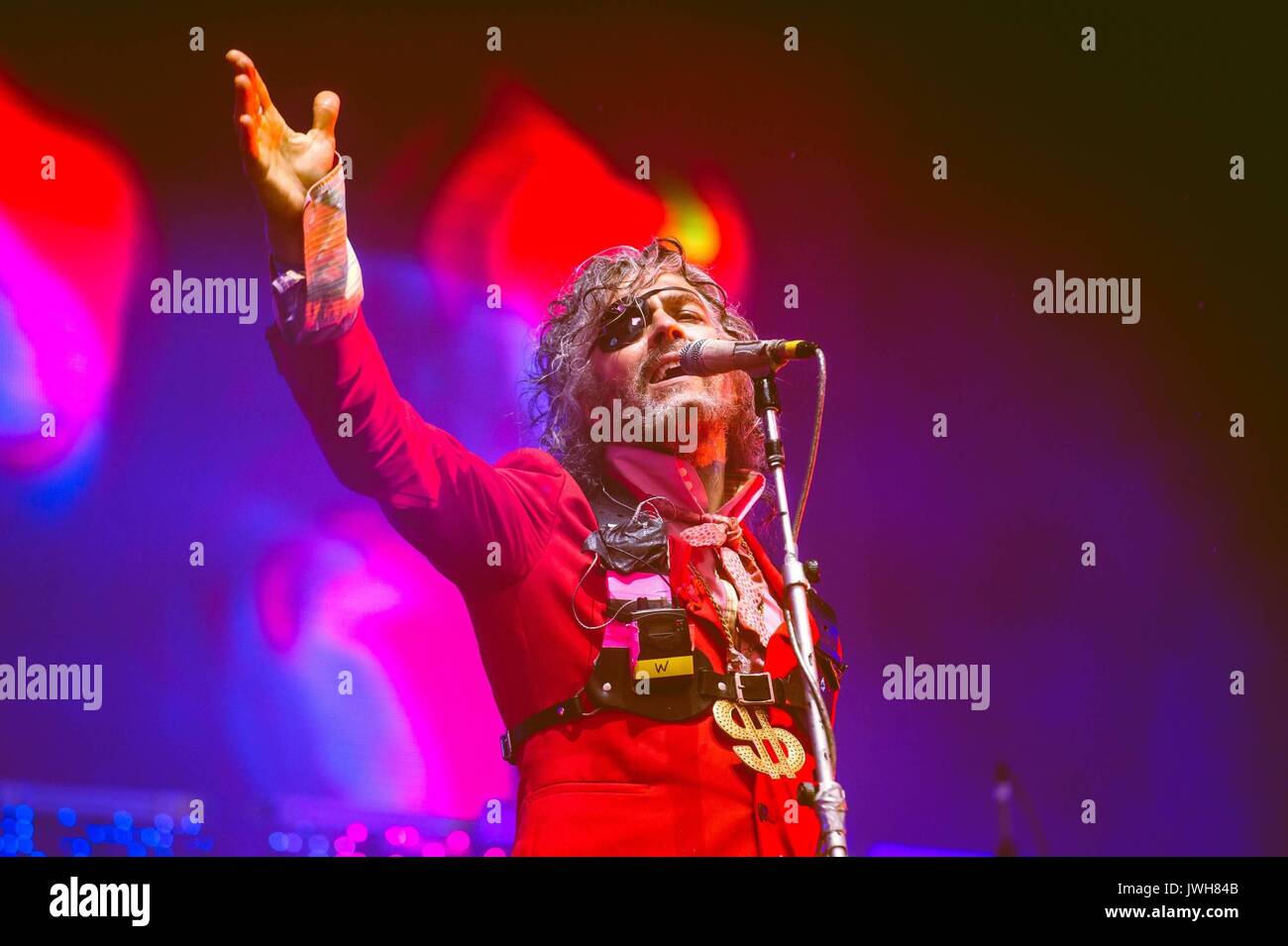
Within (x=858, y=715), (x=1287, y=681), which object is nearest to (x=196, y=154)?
(x=858, y=715)

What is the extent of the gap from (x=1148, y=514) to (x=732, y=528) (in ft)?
3.84

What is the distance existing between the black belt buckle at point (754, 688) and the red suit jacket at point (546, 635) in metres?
0.05

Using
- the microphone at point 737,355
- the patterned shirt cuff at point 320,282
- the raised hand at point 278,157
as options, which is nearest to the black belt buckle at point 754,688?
the microphone at point 737,355

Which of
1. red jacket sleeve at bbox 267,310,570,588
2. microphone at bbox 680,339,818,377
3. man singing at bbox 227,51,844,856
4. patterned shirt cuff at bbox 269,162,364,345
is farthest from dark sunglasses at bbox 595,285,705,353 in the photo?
patterned shirt cuff at bbox 269,162,364,345

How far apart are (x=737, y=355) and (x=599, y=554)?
0.56m

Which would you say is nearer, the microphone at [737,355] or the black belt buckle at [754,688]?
the microphone at [737,355]

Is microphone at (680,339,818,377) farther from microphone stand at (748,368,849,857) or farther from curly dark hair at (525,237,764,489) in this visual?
curly dark hair at (525,237,764,489)

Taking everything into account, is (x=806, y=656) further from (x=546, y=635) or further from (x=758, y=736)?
(x=546, y=635)

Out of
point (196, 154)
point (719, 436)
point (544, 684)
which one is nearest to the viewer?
point (544, 684)

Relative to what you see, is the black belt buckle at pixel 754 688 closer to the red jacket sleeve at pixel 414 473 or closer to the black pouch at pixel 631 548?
the black pouch at pixel 631 548

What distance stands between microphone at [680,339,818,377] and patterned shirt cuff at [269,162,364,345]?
76cm

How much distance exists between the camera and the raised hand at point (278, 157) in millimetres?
2979

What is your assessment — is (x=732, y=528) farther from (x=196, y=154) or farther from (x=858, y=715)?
(x=196, y=154)

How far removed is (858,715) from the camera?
3.61 m
